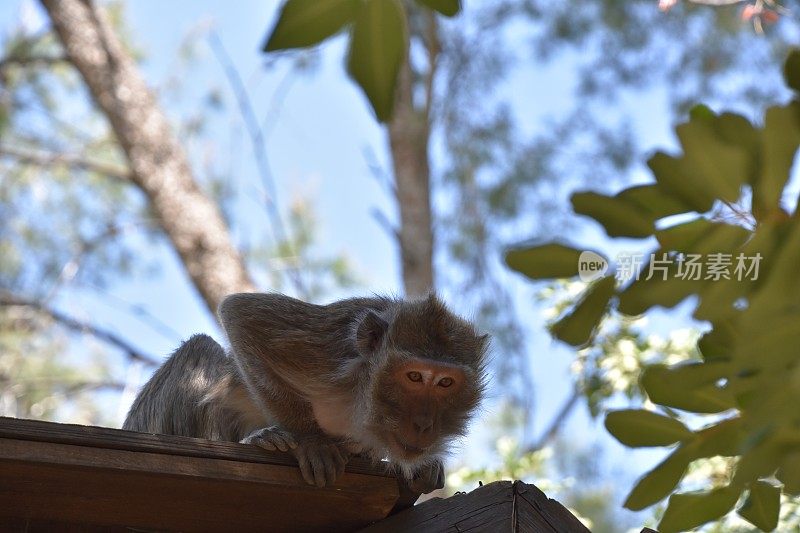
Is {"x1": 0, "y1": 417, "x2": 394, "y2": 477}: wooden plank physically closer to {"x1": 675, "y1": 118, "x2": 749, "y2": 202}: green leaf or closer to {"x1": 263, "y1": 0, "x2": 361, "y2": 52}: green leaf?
{"x1": 263, "y1": 0, "x2": 361, "y2": 52}: green leaf

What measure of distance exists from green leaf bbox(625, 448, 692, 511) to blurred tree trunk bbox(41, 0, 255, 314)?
26.8 feet

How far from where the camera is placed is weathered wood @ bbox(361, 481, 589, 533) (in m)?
2.96

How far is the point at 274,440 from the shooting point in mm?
3426

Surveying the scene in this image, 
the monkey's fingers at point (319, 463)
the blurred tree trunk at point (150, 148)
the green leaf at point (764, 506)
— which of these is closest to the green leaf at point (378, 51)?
the green leaf at point (764, 506)

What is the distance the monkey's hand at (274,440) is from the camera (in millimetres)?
3383

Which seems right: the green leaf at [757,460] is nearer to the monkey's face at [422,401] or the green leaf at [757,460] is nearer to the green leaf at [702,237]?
the green leaf at [702,237]

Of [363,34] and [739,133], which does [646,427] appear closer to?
[739,133]

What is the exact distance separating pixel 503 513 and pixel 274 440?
0.89 meters

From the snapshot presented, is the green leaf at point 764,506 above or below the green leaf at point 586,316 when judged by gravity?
below

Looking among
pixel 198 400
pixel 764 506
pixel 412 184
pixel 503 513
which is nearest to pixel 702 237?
pixel 764 506

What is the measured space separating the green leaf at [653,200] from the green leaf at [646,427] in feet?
1.68

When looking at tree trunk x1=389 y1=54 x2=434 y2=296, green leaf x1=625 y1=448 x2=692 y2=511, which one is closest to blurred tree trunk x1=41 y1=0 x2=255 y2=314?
tree trunk x1=389 y1=54 x2=434 y2=296

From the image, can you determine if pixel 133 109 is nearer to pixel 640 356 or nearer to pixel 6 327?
pixel 6 327

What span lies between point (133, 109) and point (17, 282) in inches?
153
